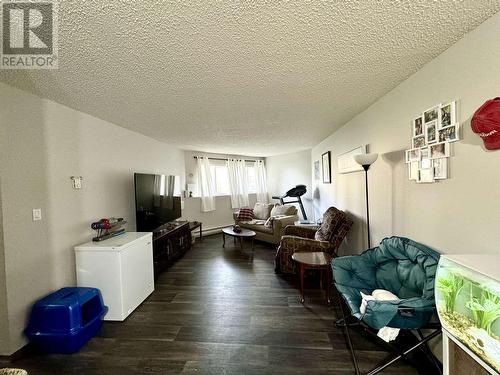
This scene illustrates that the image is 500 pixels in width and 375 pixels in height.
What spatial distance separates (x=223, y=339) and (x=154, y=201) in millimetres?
2301

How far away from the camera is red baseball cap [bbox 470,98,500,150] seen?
1.08 m

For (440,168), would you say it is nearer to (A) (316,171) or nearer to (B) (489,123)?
(B) (489,123)

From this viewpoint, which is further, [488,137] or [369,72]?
[369,72]

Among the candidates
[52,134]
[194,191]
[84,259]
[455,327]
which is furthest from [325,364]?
[194,191]

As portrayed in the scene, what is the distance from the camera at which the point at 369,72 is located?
1642 millimetres

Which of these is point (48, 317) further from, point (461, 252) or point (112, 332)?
point (461, 252)

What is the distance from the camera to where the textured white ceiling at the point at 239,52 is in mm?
1023

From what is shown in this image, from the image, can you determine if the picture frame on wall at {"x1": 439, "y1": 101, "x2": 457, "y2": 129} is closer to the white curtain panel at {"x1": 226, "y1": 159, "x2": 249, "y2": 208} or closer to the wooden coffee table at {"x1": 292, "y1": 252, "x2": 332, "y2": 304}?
the wooden coffee table at {"x1": 292, "y1": 252, "x2": 332, "y2": 304}

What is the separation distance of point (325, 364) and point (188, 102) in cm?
262

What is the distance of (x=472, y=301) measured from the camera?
37.4 inches

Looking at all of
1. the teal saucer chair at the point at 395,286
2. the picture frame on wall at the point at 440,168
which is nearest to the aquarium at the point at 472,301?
the teal saucer chair at the point at 395,286

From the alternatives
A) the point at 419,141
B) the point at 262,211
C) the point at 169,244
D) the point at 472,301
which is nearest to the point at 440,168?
the point at 419,141

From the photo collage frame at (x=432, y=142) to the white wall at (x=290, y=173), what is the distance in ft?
13.0

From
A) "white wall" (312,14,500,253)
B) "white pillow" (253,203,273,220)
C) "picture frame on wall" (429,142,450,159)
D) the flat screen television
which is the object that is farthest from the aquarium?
"white pillow" (253,203,273,220)
